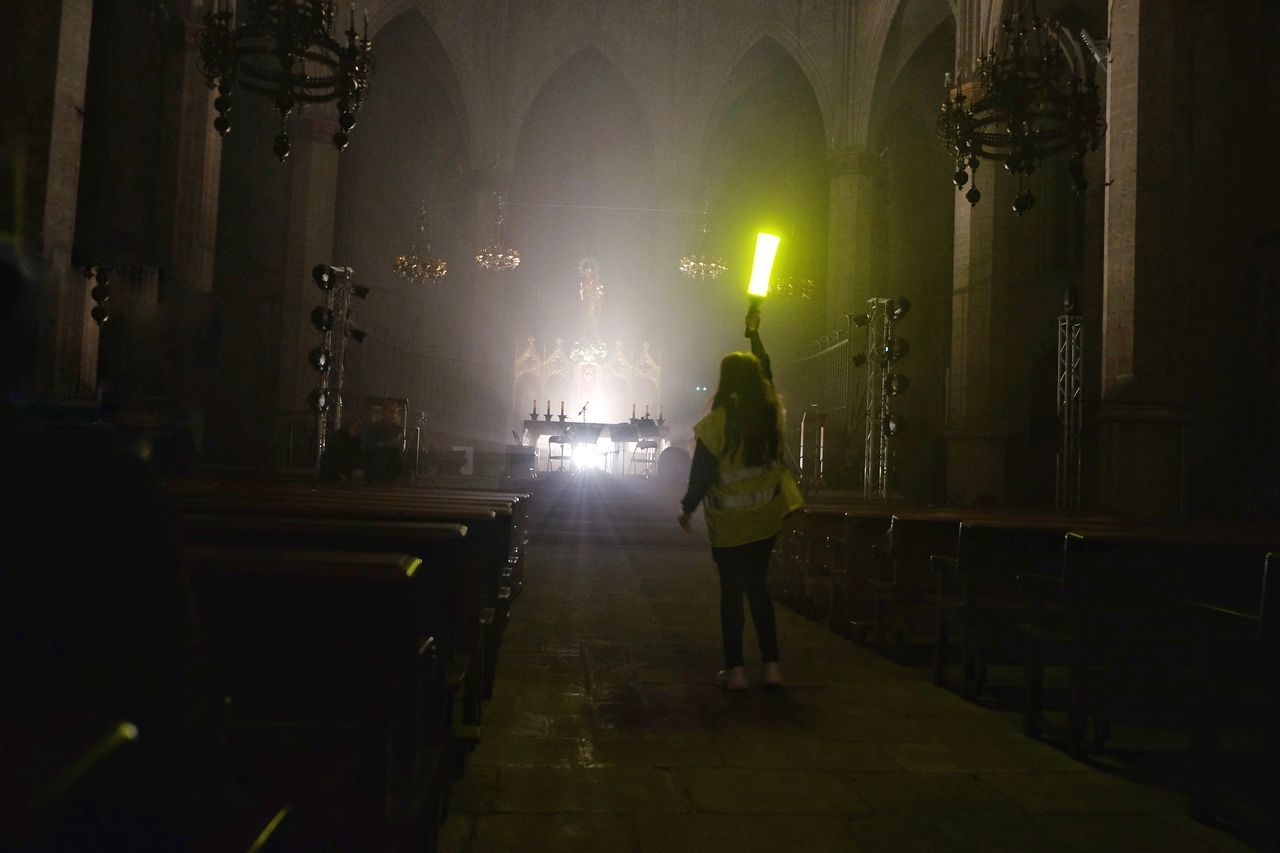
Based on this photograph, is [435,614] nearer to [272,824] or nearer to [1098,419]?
[272,824]

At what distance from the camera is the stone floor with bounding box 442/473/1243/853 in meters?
2.44

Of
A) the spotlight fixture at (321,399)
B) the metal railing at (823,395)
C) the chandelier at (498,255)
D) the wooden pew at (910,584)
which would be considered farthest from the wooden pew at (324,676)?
the chandelier at (498,255)

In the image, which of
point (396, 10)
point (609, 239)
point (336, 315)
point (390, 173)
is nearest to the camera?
point (336, 315)

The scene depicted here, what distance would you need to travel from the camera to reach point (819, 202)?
72.3 ft

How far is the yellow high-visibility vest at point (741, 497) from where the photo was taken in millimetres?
4180

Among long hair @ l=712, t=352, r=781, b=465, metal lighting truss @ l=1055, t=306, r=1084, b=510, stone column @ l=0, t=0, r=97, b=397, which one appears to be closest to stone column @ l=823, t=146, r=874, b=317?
metal lighting truss @ l=1055, t=306, r=1084, b=510

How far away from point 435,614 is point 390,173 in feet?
68.9

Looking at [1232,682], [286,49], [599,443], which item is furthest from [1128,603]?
[599,443]

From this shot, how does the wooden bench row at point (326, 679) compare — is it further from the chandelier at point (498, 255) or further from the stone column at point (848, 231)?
the chandelier at point (498, 255)

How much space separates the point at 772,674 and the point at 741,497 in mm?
862

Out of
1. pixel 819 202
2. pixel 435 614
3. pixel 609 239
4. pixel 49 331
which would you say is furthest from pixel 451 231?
pixel 435 614

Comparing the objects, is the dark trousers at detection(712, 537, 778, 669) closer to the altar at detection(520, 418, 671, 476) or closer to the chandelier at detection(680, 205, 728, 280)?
the altar at detection(520, 418, 671, 476)

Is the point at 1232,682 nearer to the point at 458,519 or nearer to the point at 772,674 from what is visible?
the point at 772,674

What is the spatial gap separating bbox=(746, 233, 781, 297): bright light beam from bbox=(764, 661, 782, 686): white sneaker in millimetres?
1771
